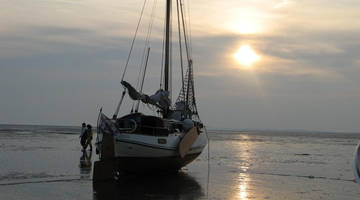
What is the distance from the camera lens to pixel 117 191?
43.6ft

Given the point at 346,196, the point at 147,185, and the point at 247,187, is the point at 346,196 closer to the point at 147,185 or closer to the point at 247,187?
the point at 247,187

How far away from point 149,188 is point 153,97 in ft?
25.5

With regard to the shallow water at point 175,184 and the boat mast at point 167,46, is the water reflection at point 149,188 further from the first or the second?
the boat mast at point 167,46

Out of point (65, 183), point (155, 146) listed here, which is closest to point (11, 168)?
point (65, 183)

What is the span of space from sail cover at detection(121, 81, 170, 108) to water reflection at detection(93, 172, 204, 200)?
395 centimetres

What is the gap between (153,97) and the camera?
70.3 ft

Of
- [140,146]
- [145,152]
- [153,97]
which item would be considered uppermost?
[153,97]

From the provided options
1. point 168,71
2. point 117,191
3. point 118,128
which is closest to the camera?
point 117,191

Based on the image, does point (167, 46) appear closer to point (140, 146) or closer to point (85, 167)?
point (85, 167)

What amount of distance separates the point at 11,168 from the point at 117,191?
21.2ft

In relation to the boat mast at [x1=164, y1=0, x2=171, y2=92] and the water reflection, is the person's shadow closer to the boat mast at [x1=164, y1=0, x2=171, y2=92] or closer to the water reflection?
the water reflection

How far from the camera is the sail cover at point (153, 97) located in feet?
64.8

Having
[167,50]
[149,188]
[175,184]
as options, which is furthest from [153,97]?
[149,188]

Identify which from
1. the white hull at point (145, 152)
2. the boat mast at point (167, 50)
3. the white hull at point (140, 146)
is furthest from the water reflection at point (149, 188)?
the boat mast at point (167, 50)
